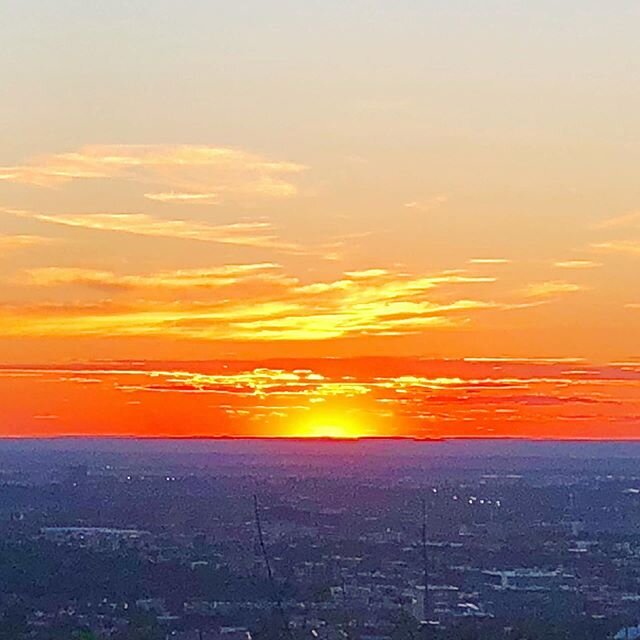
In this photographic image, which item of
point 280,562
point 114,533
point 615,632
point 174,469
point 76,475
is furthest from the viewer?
Result: point 174,469

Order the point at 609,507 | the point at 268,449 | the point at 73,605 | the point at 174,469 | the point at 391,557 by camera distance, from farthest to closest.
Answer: the point at 268,449, the point at 174,469, the point at 609,507, the point at 391,557, the point at 73,605

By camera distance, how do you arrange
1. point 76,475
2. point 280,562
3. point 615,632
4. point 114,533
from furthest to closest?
point 76,475 < point 114,533 < point 280,562 < point 615,632

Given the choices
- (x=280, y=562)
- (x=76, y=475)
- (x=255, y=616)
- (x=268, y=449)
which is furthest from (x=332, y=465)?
(x=255, y=616)

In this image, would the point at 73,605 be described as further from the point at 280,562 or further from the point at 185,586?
the point at 280,562

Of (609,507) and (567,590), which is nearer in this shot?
(567,590)

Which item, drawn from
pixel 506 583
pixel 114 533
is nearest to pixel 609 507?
pixel 114 533

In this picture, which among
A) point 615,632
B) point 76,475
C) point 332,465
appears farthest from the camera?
point 332,465

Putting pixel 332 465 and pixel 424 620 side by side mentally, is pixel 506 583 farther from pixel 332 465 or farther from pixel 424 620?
pixel 332 465

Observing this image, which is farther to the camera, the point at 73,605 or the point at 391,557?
the point at 391,557

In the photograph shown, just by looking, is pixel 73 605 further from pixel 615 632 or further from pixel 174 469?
pixel 174 469
